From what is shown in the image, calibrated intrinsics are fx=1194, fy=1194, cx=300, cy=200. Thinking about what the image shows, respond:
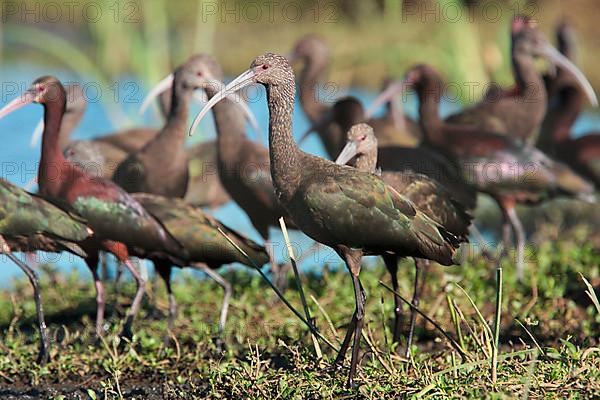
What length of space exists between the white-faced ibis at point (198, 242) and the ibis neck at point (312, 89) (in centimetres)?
281

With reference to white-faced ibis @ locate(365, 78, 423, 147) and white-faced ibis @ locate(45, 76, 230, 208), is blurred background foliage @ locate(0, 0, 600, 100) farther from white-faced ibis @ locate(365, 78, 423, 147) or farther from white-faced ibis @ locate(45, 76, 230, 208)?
white-faced ibis @ locate(45, 76, 230, 208)

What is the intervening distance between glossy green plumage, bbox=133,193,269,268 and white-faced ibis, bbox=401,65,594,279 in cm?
200

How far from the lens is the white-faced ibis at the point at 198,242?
6430 millimetres

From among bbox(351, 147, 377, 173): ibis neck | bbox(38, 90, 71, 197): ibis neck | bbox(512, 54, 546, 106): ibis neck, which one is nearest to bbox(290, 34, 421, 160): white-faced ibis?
bbox(512, 54, 546, 106): ibis neck

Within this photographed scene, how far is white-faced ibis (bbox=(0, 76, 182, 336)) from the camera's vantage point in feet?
20.8

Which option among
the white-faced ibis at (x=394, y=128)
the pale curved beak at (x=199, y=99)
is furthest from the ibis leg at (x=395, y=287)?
the white-faced ibis at (x=394, y=128)

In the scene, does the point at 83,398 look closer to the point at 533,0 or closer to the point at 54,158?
the point at 54,158

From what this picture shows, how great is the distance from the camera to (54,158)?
21.6 ft

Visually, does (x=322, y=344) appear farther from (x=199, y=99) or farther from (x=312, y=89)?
(x=312, y=89)

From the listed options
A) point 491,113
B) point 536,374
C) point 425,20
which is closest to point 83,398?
point 536,374

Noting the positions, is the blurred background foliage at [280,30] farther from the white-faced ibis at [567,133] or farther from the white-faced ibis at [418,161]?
the white-faced ibis at [418,161]

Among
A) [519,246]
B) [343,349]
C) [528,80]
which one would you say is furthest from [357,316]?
[528,80]

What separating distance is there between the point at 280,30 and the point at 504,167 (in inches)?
393

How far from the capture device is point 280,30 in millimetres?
17547
